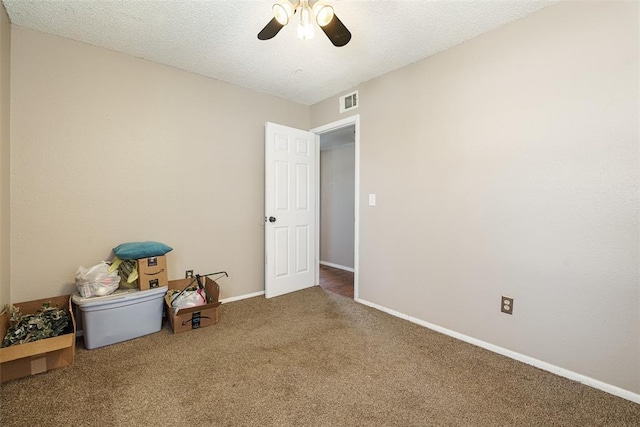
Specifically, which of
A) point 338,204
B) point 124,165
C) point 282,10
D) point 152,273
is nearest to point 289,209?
point 152,273

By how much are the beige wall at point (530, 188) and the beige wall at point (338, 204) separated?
2.17 m

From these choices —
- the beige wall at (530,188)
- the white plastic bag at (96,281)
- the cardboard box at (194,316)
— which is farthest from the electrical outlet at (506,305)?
the white plastic bag at (96,281)

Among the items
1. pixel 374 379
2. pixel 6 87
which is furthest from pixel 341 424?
pixel 6 87

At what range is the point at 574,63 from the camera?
175 cm

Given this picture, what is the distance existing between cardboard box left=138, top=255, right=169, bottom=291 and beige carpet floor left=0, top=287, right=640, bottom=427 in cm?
42

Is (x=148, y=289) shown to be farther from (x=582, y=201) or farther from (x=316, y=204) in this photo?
(x=582, y=201)

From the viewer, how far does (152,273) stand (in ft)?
7.77

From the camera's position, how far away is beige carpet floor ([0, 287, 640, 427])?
1447 mm

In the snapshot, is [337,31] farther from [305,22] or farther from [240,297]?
[240,297]

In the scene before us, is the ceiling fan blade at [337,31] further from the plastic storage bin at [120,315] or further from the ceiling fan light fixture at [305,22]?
the plastic storage bin at [120,315]

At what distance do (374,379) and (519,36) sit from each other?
2565mm

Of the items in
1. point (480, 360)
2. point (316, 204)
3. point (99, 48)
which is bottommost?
point (480, 360)

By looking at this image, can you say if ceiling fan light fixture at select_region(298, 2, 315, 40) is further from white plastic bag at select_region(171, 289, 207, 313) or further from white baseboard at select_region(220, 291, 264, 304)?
white baseboard at select_region(220, 291, 264, 304)

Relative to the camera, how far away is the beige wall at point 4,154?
1857 mm
